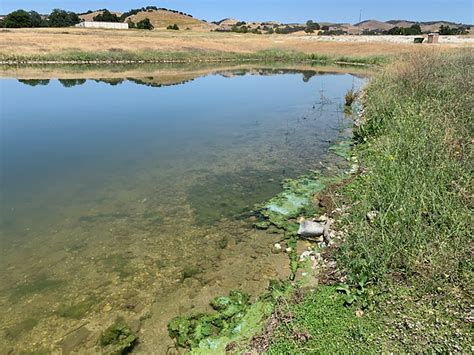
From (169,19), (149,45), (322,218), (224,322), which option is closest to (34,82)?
(149,45)

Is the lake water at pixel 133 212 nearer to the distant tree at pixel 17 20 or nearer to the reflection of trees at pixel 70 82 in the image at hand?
the reflection of trees at pixel 70 82

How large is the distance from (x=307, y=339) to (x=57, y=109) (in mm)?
19703

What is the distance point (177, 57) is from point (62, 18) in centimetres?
6929

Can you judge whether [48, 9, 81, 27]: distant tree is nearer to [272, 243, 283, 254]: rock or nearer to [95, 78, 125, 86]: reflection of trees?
[95, 78, 125, 86]: reflection of trees

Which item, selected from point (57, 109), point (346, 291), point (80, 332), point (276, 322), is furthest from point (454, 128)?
point (57, 109)

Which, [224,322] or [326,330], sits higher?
[326,330]

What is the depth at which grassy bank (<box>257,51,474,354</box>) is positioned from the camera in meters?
3.94

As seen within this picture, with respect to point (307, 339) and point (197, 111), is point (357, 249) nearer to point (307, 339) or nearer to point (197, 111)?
point (307, 339)

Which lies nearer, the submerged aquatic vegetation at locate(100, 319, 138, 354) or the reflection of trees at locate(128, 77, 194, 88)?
the submerged aquatic vegetation at locate(100, 319, 138, 354)

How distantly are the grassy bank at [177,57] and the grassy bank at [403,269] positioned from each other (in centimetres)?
3522

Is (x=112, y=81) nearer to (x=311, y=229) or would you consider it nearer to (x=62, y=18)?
(x=311, y=229)

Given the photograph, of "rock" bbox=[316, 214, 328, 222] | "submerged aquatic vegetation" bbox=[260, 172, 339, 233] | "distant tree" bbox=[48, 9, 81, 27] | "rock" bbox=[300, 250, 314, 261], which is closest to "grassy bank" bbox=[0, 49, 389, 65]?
"submerged aquatic vegetation" bbox=[260, 172, 339, 233]

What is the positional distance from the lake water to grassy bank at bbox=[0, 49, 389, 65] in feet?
83.2

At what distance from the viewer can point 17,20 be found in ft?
256
